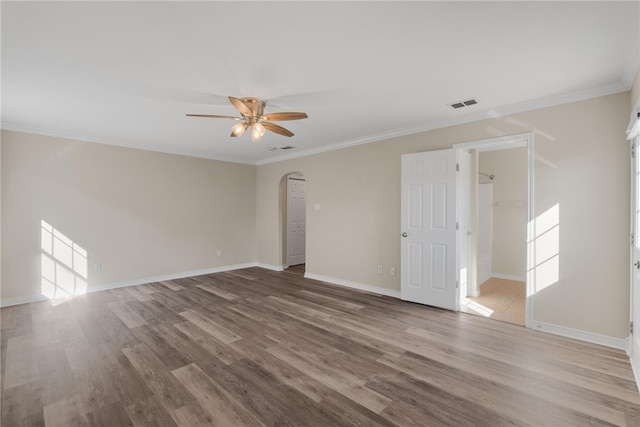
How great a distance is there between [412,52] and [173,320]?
378 cm

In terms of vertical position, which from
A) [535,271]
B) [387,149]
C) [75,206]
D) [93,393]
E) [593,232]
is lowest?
[93,393]

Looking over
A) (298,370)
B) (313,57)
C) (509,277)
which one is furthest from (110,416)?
(509,277)

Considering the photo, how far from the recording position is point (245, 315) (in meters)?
3.63

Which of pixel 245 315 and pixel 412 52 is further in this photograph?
pixel 245 315

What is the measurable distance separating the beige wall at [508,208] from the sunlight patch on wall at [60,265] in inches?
293

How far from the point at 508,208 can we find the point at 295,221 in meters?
4.59

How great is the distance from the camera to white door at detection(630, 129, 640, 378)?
2309mm

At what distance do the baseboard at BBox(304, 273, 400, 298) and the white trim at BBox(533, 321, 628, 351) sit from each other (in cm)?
177

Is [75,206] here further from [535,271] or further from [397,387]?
[535,271]

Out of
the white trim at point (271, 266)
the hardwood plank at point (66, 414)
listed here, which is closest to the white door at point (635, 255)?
the hardwood plank at point (66, 414)

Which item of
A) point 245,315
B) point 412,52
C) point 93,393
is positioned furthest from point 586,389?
point 93,393

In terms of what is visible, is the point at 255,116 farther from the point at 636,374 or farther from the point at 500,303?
the point at 500,303

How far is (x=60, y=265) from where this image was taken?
14.5 ft

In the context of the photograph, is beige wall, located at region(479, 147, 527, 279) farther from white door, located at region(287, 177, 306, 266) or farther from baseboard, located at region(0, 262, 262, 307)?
baseboard, located at region(0, 262, 262, 307)
